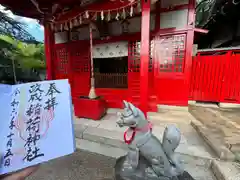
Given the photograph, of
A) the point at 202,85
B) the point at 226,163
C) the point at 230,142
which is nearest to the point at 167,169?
the point at 226,163

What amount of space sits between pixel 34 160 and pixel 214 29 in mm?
9003

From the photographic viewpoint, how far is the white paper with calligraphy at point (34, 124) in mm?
765

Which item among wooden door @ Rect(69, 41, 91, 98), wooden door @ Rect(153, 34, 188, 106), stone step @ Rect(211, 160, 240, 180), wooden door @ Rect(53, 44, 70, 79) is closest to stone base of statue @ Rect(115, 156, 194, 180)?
stone step @ Rect(211, 160, 240, 180)

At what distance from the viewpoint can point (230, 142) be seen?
6.74 feet

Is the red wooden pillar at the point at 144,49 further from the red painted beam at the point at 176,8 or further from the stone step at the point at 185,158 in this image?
the red painted beam at the point at 176,8

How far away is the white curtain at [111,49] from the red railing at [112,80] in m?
0.67

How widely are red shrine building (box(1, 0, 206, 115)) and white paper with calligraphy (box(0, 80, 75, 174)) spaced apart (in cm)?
203

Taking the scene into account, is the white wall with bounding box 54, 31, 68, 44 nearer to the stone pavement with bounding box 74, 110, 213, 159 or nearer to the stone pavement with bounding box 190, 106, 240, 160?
the stone pavement with bounding box 74, 110, 213, 159

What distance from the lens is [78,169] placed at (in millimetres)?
1989

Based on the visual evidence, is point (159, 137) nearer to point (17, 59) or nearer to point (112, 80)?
point (112, 80)

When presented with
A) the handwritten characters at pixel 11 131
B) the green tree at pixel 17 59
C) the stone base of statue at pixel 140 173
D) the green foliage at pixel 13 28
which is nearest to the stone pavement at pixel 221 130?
the stone base of statue at pixel 140 173

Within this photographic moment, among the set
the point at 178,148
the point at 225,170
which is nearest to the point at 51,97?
the point at 178,148

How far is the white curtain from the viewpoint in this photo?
4.09 metres

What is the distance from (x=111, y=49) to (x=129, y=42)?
26.0 inches
